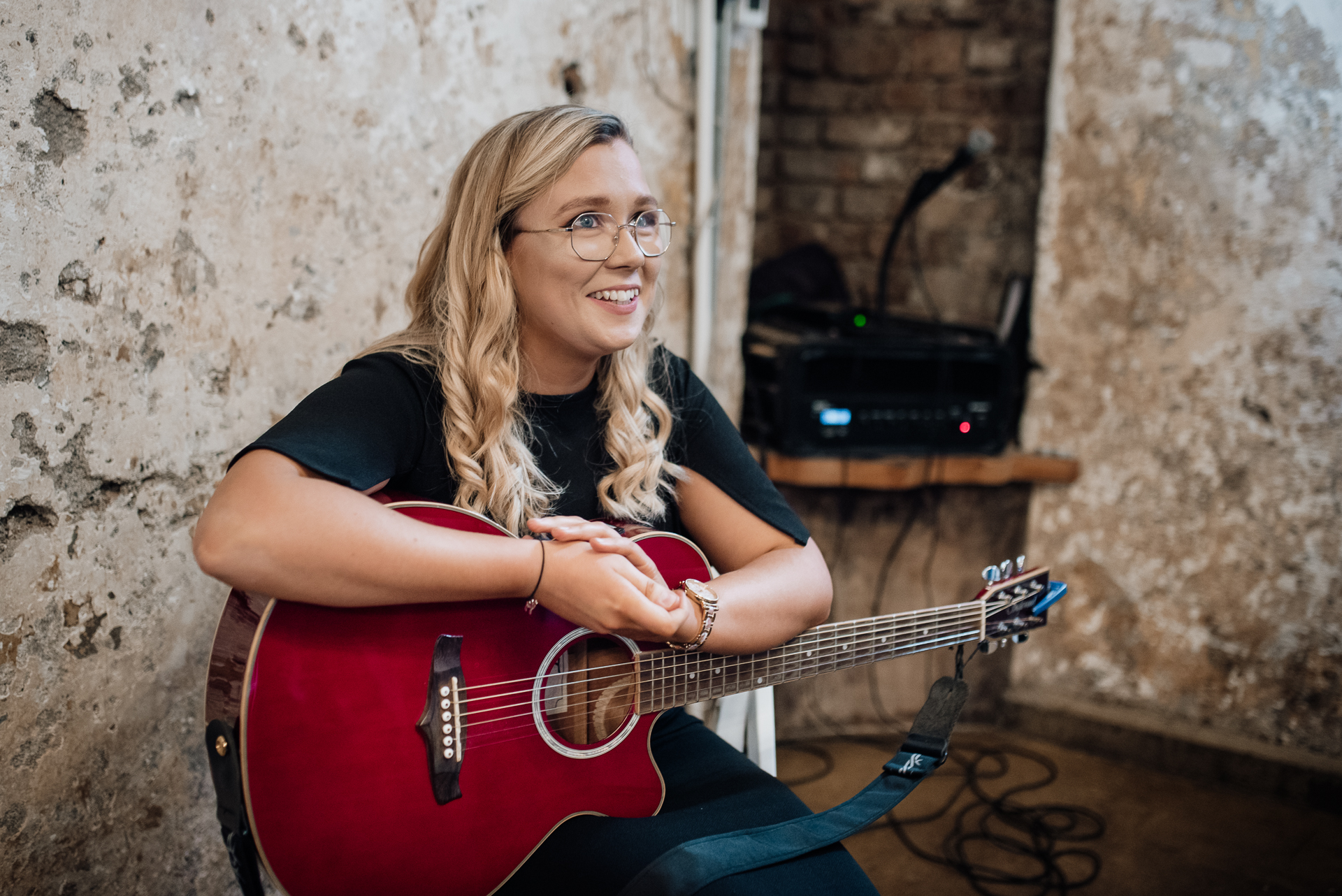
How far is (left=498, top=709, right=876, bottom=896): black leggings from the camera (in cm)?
117

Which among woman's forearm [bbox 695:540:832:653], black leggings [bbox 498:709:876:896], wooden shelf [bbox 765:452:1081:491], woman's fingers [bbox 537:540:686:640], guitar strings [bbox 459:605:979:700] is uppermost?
woman's fingers [bbox 537:540:686:640]

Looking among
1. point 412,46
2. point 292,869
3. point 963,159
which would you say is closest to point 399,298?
point 412,46

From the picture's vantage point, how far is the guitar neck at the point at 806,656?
4.40 ft

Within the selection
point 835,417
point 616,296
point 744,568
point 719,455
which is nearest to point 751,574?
point 744,568

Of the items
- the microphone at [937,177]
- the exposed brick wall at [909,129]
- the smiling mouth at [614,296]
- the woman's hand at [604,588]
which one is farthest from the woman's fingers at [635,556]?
the exposed brick wall at [909,129]

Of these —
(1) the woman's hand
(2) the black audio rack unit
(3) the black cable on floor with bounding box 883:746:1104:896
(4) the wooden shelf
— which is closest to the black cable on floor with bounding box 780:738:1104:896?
(3) the black cable on floor with bounding box 883:746:1104:896

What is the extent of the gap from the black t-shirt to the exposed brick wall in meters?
2.03

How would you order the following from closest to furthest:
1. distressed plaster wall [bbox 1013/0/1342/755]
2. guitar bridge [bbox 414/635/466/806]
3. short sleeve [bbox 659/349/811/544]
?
guitar bridge [bbox 414/635/466/806]
short sleeve [bbox 659/349/811/544]
distressed plaster wall [bbox 1013/0/1342/755]

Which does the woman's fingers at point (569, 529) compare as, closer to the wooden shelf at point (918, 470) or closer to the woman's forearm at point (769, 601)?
the woman's forearm at point (769, 601)

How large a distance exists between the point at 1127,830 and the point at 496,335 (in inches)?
85.4

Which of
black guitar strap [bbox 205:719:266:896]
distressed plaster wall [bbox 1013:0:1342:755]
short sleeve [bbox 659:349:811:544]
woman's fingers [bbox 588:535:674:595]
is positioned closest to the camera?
black guitar strap [bbox 205:719:266:896]

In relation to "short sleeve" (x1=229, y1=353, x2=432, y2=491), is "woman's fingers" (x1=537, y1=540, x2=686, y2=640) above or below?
below

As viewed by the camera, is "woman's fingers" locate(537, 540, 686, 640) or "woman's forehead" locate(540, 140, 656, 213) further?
"woman's forehead" locate(540, 140, 656, 213)

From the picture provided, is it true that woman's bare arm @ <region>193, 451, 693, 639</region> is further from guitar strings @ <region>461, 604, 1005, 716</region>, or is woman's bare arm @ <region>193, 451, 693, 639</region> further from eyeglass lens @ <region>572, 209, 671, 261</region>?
eyeglass lens @ <region>572, 209, 671, 261</region>
